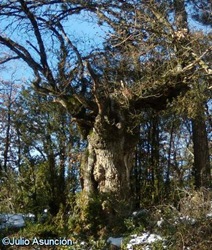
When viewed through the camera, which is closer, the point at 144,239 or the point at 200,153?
the point at 144,239

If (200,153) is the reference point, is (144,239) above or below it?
below

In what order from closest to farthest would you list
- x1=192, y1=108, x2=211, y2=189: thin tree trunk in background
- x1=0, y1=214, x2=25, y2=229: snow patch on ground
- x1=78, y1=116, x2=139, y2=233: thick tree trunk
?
x1=0, y1=214, x2=25, y2=229: snow patch on ground, x1=78, y1=116, x2=139, y2=233: thick tree trunk, x1=192, y1=108, x2=211, y2=189: thin tree trunk in background

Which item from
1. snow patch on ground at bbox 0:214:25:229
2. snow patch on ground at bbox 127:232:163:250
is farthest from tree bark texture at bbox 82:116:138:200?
snow patch on ground at bbox 127:232:163:250

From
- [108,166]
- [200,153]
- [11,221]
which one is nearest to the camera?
[11,221]

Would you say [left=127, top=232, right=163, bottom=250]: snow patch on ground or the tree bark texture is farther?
the tree bark texture

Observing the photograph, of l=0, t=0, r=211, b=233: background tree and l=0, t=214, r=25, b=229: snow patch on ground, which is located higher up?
l=0, t=0, r=211, b=233: background tree

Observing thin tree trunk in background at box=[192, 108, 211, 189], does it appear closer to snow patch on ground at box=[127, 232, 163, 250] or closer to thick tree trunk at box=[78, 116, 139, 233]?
A: thick tree trunk at box=[78, 116, 139, 233]

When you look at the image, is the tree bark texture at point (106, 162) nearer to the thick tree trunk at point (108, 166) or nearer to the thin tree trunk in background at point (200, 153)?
the thick tree trunk at point (108, 166)

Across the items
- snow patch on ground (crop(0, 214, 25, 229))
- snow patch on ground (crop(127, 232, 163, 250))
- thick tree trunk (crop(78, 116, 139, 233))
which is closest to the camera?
snow patch on ground (crop(127, 232, 163, 250))

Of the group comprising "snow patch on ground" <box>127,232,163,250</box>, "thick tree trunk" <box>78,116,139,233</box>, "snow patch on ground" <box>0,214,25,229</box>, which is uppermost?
"thick tree trunk" <box>78,116,139,233</box>

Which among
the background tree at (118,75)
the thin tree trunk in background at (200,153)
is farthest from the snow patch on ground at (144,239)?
the thin tree trunk in background at (200,153)

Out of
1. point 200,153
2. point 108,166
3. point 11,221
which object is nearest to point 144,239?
point 108,166

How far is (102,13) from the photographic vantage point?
9438 millimetres

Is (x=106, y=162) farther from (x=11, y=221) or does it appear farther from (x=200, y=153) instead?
(x=200, y=153)
